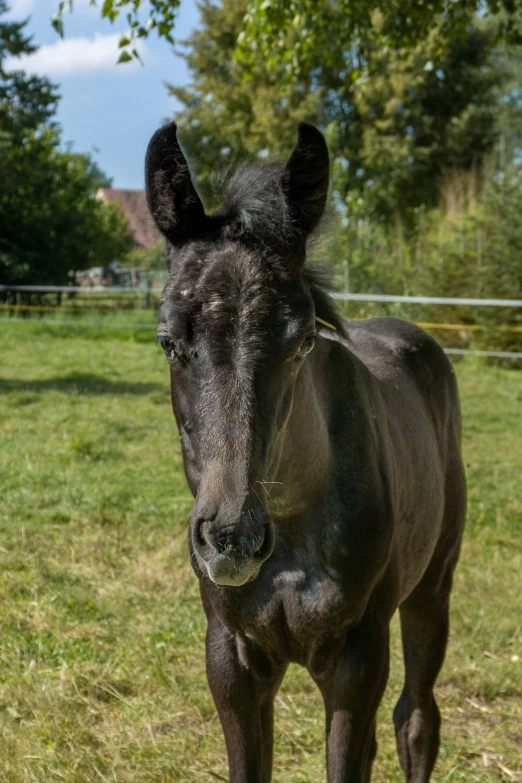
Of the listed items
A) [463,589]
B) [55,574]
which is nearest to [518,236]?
[463,589]

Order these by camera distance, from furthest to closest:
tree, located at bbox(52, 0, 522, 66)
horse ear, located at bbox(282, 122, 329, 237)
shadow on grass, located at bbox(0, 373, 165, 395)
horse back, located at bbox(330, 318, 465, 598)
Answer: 1. shadow on grass, located at bbox(0, 373, 165, 395)
2. tree, located at bbox(52, 0, 522, 66)
3. horse back, located at bbox(330, 318, 465, 598)
4. horse ear, located at bbox(282, 122, 329, 237)

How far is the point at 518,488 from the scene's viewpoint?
748 centimetres

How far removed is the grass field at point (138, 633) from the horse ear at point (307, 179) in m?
0.84

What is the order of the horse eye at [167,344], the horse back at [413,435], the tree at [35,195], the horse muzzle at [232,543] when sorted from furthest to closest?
1. the tree at [35,195]
2. the horse back at [413,435]
3. the horse eye at [167,344]
4. the horse muzzle at [232,543]

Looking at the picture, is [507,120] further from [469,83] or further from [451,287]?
[451,287]

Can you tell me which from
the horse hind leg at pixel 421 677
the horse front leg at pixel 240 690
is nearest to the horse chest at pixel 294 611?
the horse front leg at pixel 240 690

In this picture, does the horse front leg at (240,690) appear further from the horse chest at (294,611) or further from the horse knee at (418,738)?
the horse knee at (418,738)

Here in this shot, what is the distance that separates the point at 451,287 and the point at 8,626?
13.9 meters

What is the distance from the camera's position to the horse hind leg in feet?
11.4

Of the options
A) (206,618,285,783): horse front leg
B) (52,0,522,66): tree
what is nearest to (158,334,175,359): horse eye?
(206,618,285,783): horse front leg

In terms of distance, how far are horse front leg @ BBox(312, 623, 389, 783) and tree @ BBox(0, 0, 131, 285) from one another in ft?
70.3

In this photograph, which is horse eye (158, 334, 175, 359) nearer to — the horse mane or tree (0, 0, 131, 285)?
the horse mane

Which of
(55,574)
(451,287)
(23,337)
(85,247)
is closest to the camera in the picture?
(55,574)

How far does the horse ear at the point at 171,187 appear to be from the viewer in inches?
91.0
